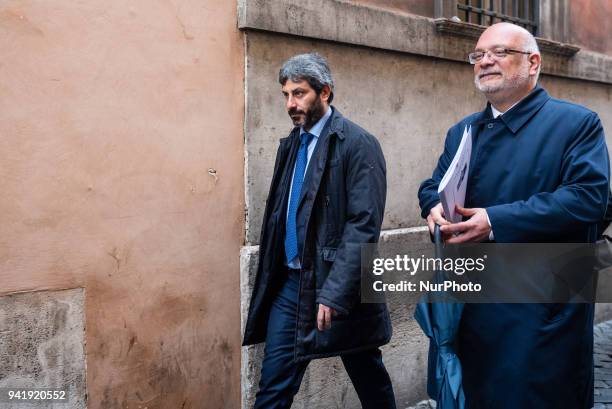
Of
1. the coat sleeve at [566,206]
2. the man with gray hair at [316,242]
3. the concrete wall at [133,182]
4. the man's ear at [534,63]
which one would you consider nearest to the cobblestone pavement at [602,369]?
the concrete wall at [133,182]

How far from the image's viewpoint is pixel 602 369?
5746 millimetres

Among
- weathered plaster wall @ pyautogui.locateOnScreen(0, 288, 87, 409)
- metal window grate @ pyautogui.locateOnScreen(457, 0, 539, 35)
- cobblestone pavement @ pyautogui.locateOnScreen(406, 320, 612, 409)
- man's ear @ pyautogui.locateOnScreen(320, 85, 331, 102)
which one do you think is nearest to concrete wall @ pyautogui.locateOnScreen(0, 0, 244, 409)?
weathered plaster wall @ pyautogui.locateOnScreen(0, 288, 87, 409)

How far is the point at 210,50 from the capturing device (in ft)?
13.0

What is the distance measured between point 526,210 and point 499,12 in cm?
424

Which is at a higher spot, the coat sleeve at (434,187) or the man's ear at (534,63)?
the man's ear at (534,63)

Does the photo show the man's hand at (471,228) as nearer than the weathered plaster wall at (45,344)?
Yes

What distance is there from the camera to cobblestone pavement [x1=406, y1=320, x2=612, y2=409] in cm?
504

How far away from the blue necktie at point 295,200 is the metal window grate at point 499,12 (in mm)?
3038

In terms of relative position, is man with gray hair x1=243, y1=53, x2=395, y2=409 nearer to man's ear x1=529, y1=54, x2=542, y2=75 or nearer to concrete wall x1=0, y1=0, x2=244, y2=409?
concrete wall x1=0, y1=0, x2=244, y2=409

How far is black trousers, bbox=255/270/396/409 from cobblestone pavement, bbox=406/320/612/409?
175 centimetres

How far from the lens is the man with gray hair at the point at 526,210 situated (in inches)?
103

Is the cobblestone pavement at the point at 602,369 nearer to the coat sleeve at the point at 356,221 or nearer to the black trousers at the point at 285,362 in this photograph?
the black trousers at the point at 285,362

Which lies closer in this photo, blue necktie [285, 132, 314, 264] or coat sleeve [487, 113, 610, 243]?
coat sleeve [487, 113, 610, 243]

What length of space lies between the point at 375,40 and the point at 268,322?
7.07 ft
